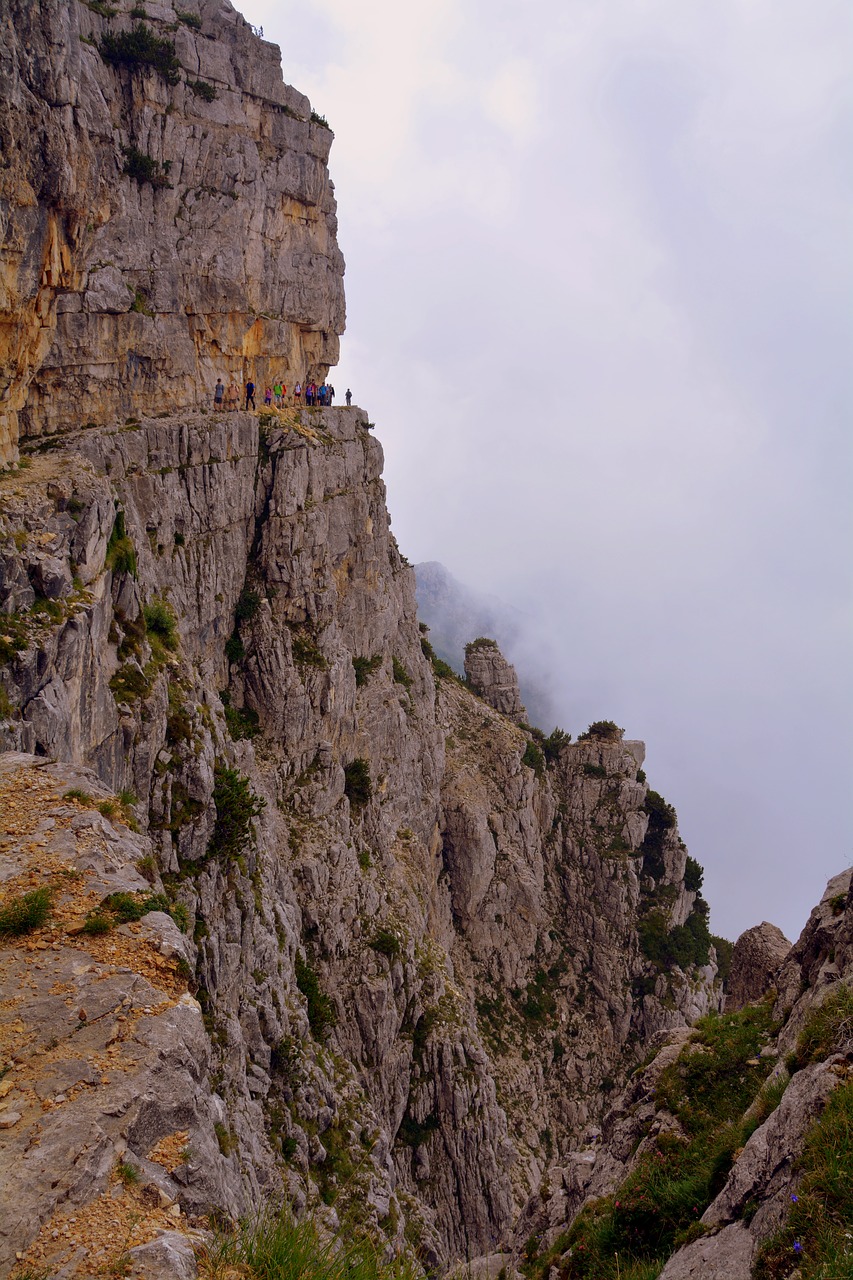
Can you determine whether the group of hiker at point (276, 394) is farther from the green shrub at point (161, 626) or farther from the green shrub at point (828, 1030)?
the green shrub at point (828, 1030)

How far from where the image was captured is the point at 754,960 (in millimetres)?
27500

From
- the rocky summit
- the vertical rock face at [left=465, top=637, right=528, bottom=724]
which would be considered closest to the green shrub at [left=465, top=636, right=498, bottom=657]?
the vertical rock face at [left=465, top=637, right=528, bottom=724]

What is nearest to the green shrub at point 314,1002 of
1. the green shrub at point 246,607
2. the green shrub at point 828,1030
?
the green shrub at point 246,607

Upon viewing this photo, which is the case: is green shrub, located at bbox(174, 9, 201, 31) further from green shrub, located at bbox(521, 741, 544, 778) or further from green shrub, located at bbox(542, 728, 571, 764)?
green shrub, located at bbox(542, 728, 571, 764)

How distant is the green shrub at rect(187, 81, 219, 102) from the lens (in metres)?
39.5

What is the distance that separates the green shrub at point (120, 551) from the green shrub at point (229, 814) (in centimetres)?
804

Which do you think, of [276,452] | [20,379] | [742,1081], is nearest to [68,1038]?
[742,1081]

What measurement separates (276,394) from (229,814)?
1132 inches

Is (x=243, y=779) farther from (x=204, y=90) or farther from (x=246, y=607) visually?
(x=204, y=90)

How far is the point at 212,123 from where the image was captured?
40.4 m

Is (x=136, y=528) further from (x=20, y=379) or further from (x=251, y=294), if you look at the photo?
(x=251, y=294)

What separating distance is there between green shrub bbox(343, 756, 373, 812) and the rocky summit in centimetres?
16

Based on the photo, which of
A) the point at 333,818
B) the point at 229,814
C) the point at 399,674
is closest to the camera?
the point at 229,814

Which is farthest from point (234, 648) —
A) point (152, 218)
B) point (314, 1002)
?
point (152, 218)
